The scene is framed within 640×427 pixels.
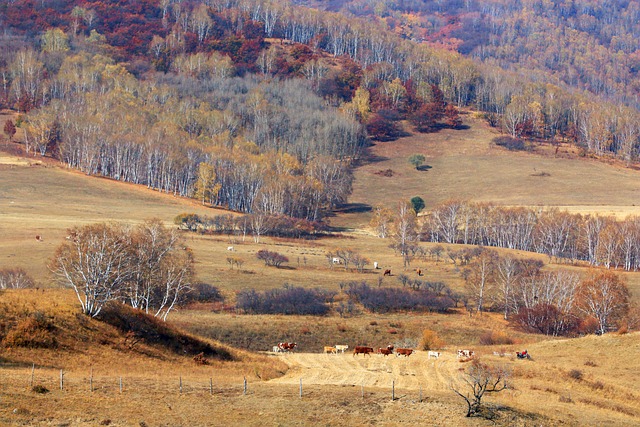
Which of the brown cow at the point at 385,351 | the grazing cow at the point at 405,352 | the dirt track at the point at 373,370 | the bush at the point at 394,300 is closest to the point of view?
the dirt track at the point at 373,370

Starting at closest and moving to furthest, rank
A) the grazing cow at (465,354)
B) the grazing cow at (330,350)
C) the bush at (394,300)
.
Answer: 1. the grazing cow at (465,354)
2. the grazing cow at (330,350)
3. the bush at (394,300)

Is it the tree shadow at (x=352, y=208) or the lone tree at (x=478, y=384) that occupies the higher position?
the lone tree at (x=478, y=384)

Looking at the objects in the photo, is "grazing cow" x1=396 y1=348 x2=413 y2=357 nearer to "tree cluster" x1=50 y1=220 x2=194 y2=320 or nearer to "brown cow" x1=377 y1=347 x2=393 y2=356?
"brown cow" x1=377 y1=347 x2=393 y2=356

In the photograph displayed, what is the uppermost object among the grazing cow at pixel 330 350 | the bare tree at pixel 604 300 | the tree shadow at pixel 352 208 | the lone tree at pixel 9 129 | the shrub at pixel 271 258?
the lone tree at pixel 9 129

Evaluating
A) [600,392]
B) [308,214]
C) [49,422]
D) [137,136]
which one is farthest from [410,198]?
[49,422]

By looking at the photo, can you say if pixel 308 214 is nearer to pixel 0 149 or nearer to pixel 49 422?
pixel 0 149

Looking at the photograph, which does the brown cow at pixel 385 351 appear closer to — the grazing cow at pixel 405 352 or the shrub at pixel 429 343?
the grazing cow at pixel 405 352

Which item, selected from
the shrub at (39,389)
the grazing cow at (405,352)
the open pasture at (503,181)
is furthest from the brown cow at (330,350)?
the open pasture at (503,181)
